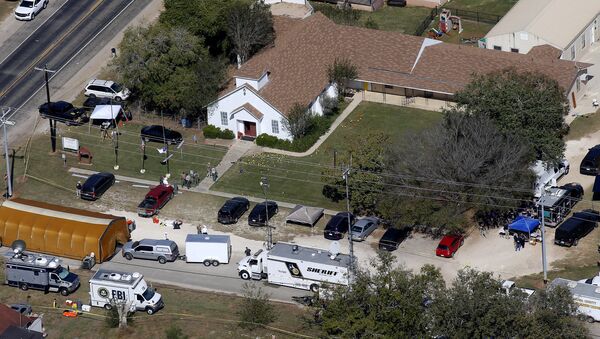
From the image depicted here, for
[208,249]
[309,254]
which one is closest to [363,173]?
[309,254]

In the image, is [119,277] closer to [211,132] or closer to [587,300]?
[211,132]

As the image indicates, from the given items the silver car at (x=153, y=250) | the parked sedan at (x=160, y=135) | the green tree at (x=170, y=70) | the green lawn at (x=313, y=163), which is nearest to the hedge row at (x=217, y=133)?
the green tree at (x=170, y=70)

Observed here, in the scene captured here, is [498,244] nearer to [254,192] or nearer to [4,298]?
[254,192]

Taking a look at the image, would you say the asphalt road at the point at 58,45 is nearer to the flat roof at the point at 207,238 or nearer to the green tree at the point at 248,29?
the green tree at the point at 248,29

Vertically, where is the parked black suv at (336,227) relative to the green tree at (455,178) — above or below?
below

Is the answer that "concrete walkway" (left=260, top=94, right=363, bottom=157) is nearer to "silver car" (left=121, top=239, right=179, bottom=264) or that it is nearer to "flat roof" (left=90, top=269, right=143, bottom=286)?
"silver car" (left=121, top=239, right=179, bottom=264)

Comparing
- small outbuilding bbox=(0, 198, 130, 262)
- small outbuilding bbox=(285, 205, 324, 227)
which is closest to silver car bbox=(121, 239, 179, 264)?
small outbuilding bbox=(0, 198, 130, 262)

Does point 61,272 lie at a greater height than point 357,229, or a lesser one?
lesser
